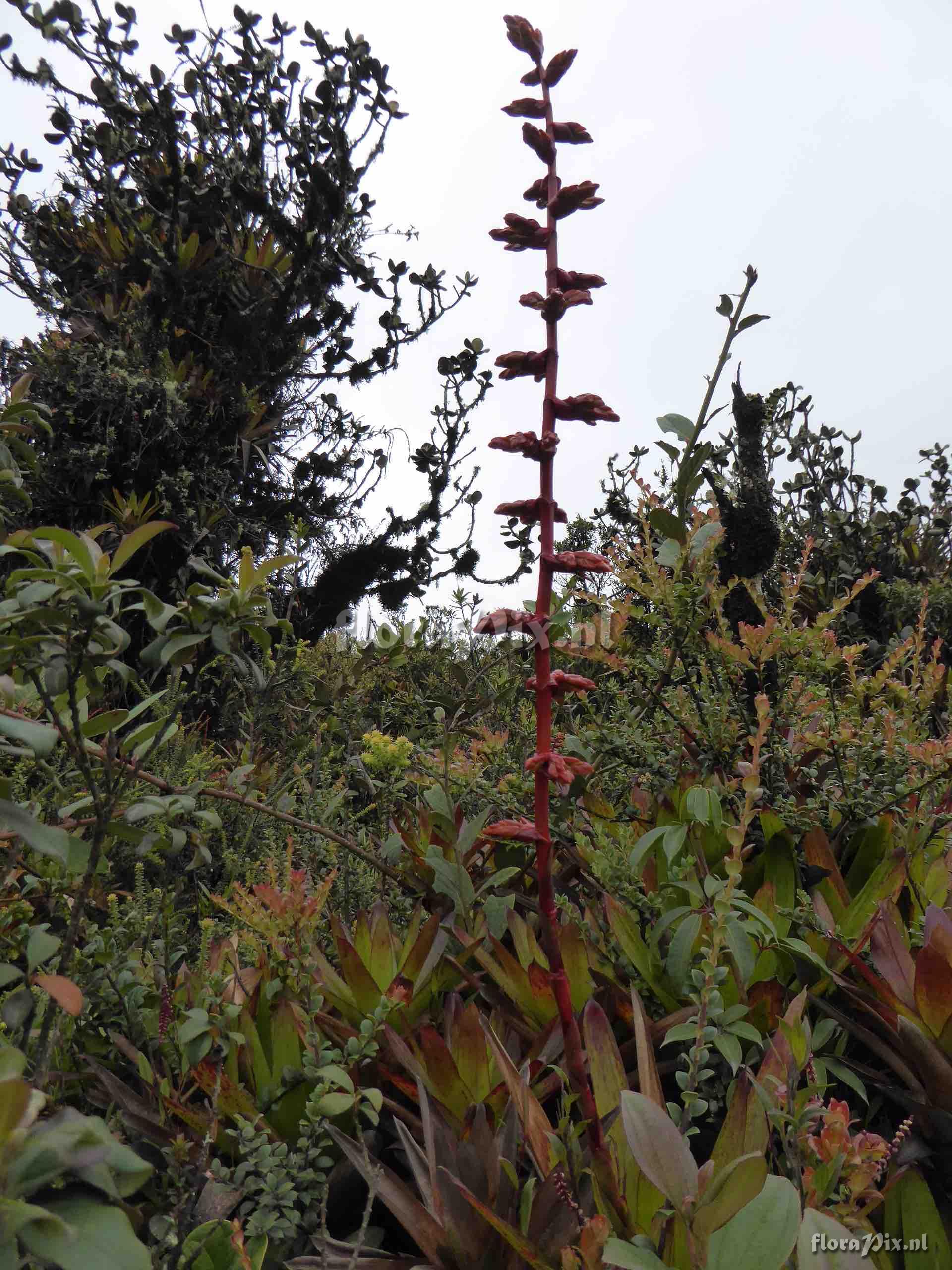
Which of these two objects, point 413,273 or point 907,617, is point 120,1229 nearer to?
point 907,617

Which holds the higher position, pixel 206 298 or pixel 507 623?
pixel 206 298

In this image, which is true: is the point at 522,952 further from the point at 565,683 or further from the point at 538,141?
the point at 538,141

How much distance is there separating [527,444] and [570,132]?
434 millimetres

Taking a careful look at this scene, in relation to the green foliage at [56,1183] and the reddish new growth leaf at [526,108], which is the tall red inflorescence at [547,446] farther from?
the green foliage at [56,1183]

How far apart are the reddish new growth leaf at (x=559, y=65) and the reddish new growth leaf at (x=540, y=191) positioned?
112mm

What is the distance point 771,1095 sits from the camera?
0.84 m

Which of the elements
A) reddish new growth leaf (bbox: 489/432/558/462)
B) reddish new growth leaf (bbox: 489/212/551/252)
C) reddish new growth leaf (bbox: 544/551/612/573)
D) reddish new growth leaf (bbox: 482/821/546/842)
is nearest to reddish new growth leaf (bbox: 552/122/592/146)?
reddish new growth leaf (bbox: 489/212/551/252)

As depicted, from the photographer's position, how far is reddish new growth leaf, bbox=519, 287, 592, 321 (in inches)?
35.9

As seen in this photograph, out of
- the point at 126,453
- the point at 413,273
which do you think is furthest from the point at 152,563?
the point at 413,273

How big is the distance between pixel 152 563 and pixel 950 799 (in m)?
4.71

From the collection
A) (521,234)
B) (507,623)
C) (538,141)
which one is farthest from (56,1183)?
(538,141)

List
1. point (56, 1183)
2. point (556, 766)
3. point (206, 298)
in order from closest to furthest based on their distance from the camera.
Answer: point (56, 1183) < point (556, 766) < point (206, 298)

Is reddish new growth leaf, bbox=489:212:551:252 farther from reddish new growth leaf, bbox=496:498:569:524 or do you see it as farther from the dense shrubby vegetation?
reddish new growth leaf, bbox=496:498:569:524

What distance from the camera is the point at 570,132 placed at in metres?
0.98
